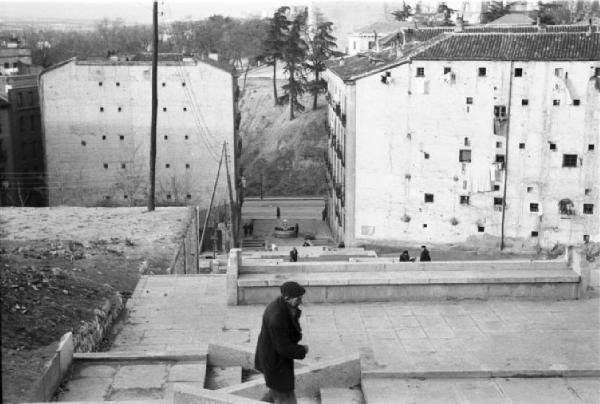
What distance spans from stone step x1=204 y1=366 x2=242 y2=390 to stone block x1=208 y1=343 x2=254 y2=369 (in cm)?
7

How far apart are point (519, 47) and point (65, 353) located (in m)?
36.2

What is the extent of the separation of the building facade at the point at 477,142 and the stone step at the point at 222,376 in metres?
33.1

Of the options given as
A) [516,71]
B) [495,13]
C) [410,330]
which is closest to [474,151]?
[516,71]

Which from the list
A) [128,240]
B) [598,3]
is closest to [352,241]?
[128,240]

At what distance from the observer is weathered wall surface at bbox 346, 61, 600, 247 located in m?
42.5

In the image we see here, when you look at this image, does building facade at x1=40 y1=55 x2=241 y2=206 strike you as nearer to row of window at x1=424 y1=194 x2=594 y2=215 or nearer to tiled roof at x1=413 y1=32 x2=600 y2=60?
tiled roof at x1=413 y1=32 x2=600 y2=60

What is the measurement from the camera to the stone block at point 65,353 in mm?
10757

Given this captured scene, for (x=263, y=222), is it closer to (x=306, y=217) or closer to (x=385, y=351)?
(x=306, y=217)

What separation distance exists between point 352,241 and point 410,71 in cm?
992

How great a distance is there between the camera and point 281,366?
8.69 meters

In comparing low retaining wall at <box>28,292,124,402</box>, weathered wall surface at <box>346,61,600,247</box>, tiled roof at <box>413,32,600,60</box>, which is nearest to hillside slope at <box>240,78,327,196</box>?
weathered wall surface at <box>346,61,600,247</box>

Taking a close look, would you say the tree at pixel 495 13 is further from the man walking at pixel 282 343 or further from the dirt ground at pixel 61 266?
the man walking at pixel 282 343

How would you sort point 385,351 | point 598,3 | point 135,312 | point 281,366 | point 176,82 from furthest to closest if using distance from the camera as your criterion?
point 598,3, point 176,82, point 135,312, point 385,351, point 281,366

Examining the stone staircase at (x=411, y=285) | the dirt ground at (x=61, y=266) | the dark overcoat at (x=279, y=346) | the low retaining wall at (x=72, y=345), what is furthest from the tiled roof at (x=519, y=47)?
the dark overcoat at (x=279, y=346)
